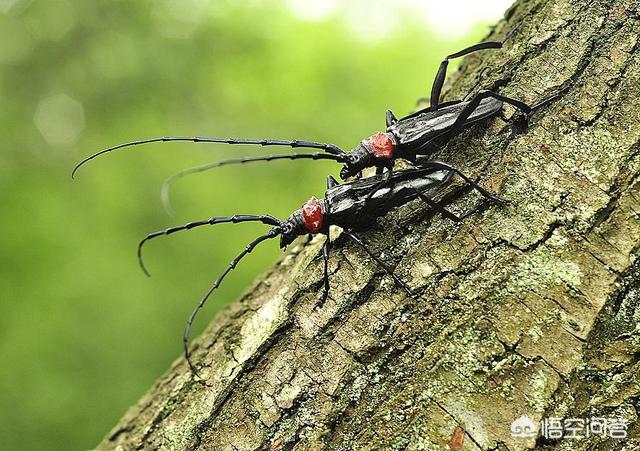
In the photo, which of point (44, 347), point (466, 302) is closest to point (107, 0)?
point (44, 347)

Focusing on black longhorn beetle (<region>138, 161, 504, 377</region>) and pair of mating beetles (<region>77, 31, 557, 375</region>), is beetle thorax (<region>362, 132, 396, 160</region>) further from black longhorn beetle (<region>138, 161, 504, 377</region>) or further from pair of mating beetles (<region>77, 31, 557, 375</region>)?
black longhorn beetle (<region>138, 161, 504, 377</region>)

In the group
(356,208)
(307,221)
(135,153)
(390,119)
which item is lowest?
(356,208)

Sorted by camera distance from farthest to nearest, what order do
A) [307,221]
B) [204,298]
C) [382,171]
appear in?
[382,171] → [307,221] → [204,298]

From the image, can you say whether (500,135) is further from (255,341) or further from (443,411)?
(255,341)

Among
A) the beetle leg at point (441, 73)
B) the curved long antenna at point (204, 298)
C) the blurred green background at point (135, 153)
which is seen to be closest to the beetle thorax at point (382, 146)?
the beetle leg at point (441, 73)

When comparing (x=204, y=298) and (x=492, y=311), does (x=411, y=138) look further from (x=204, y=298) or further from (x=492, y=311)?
(x=204, y=298)

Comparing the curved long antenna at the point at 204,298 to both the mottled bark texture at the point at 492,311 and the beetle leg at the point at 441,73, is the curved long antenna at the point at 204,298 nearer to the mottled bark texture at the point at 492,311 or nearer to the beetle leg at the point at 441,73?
the mottled bark texture at the point at 492,311

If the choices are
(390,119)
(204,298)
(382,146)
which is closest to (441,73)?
(390,119)
